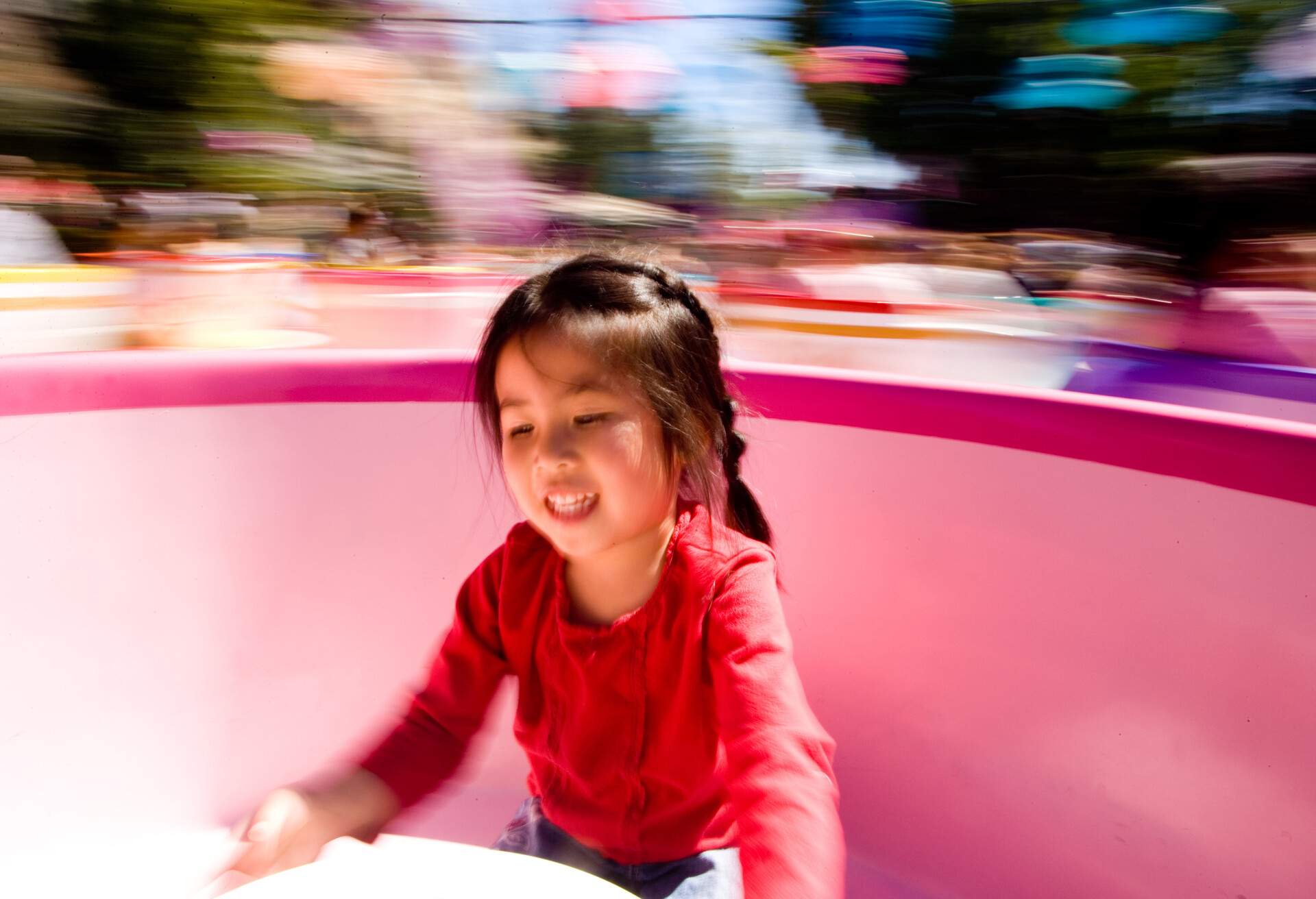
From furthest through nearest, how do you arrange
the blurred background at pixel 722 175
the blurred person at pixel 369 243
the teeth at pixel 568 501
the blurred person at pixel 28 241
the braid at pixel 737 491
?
1. the blurred person at pixel 369 243
2. the blurred person at pixel 28 241
3. the blurred background at pixel 722 175
4. the braid at pixel 737 491
5. the teeth at pixel 568 501

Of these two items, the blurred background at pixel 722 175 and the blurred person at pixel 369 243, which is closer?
the blurred background at pixel 722 175

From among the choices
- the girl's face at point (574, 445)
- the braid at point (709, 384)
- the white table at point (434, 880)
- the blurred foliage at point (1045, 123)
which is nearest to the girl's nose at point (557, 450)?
the girl's face at point (574, 445)

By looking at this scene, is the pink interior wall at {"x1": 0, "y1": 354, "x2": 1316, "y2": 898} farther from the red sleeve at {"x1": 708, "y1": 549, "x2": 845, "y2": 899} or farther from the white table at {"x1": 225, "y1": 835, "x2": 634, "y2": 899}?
the white table at {"x1": 225, "y1": 835, "x2": 634, "y2": 899}

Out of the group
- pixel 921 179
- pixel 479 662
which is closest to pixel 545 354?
pixel 479 662

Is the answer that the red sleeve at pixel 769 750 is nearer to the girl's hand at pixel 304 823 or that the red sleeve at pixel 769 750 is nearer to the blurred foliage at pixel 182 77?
the girl's hand at pixel 304 823

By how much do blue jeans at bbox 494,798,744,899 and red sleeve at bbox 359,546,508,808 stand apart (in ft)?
0.29

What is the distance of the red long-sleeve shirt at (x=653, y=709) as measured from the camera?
1.74ft

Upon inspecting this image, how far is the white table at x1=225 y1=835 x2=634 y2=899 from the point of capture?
384mm

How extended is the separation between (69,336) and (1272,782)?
119 cm

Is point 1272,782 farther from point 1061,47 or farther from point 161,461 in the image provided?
point 1061,47

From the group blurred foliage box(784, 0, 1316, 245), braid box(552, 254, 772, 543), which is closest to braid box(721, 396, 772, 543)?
braid box(552, 254, 772, 543)

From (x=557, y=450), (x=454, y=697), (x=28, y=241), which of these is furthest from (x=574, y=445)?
(x=28, y=241)

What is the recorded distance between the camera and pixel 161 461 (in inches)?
31.3

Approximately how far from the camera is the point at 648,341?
62 cm
